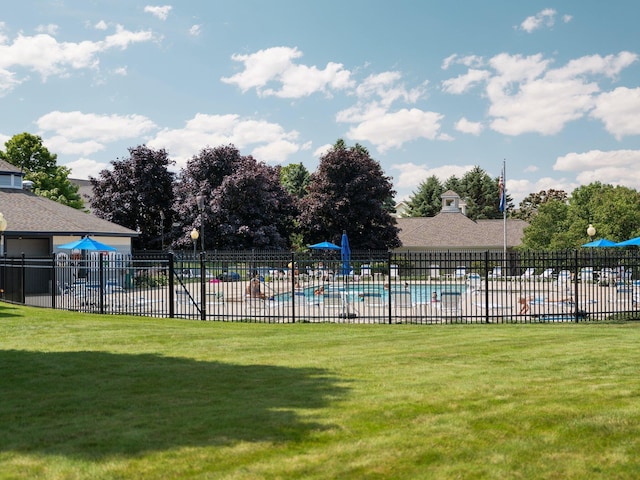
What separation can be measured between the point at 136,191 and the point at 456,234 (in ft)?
100

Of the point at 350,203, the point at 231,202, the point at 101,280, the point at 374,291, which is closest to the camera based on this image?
the point at 101,280

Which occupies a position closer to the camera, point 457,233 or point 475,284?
point 475,284

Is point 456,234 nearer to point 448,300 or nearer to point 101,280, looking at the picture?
point 448,300

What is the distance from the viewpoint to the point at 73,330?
14.7 meters

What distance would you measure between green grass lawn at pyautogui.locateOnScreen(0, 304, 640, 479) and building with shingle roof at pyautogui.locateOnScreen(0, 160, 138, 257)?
21.8 meters

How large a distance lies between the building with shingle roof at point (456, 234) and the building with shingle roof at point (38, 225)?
30.8 metres

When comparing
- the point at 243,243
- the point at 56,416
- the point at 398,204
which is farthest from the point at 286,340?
the point at 398,204

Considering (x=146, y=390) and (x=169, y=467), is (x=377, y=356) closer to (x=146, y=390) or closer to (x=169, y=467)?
(x=146, y=390)

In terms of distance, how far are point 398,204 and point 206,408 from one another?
353ft

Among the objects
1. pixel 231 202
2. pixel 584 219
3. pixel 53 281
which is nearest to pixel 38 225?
pixel 53 281

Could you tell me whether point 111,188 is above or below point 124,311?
above

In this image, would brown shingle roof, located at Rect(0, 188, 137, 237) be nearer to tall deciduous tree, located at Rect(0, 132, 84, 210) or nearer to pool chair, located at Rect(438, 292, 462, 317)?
tall deciduous tree, located at Rect(0, 132, 84, 210)

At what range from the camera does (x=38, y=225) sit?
3322 centimetres

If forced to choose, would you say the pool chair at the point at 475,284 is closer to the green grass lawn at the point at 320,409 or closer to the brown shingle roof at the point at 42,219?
the green grass lawn at the point at 320,409
